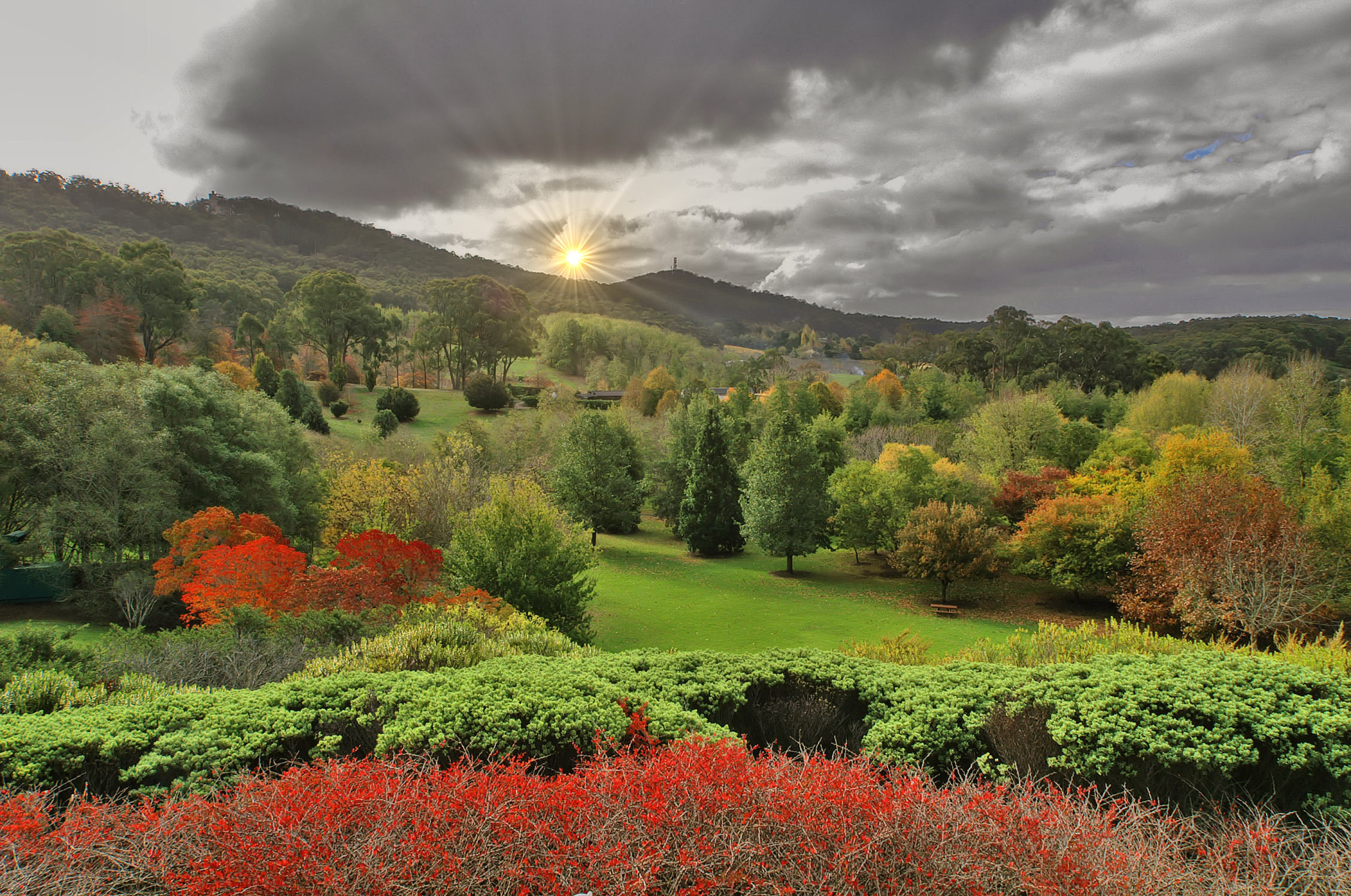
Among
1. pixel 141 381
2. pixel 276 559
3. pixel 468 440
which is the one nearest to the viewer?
pixel 276 559

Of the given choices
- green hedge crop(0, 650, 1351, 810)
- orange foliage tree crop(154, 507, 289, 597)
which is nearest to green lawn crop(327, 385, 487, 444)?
orange foliage tree crop(154, 507, 289, 597)

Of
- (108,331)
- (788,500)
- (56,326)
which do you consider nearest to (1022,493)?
(788,500)

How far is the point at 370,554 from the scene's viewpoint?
1596 cm

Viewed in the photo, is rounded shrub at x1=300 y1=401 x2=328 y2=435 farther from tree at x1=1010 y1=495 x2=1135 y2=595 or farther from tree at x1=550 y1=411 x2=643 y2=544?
tree at x1=1010 y1=495 x2=1135 y2=595

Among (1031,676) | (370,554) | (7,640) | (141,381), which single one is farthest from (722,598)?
(141,381)

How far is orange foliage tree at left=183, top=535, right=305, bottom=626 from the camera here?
49.4ft

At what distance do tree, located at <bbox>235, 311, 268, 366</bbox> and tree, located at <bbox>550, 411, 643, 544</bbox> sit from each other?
41928mm

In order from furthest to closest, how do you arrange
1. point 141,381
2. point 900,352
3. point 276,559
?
point 900,352, point 141,381, point 276,559

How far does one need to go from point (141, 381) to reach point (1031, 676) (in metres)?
29.2

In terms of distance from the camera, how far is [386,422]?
4759 centimetres

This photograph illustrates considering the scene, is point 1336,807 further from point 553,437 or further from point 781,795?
point 553,437

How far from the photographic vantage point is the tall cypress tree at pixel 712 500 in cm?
3600

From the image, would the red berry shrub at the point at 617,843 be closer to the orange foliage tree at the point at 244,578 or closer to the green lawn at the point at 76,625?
the orange foliage tree at the point at 244,578

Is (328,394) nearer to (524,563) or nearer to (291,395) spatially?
(291,395)
